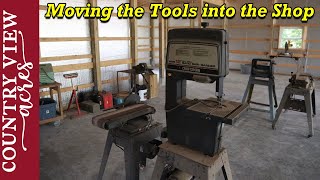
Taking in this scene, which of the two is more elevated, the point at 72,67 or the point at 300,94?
the point at 72,67

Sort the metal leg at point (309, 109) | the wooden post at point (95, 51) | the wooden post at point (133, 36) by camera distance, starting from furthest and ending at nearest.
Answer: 1. the wooden post at point (133, 36)
2. the wooden post at point (95, 51)
3. the metal leg at point (309, 109)

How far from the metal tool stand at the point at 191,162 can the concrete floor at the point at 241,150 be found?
1.05 m

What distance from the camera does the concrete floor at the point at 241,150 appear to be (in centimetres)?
260

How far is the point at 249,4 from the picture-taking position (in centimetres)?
874

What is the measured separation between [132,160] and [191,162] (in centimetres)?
57

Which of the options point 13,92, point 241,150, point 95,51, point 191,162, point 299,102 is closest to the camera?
point 191,162

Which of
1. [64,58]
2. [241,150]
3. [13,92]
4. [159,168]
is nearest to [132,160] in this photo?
[159,168]

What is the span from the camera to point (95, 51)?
15.9 feet

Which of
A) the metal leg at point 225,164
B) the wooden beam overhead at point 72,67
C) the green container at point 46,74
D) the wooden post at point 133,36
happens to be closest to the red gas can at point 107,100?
the wooden beam overhead at point 72,67

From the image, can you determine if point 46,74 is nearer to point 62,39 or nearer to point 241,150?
point 62,39

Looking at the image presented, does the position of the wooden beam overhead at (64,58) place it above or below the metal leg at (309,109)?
above

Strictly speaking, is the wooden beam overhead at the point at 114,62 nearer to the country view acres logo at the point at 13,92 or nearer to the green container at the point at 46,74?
the green container at the point at 46,74

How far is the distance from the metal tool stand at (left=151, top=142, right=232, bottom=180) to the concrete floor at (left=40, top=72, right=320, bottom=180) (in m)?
1.05

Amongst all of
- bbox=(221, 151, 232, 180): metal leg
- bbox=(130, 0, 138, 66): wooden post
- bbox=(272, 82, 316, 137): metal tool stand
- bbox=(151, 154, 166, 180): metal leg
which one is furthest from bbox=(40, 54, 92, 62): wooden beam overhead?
bbox=(221, 151, 232, 180): metal leg
